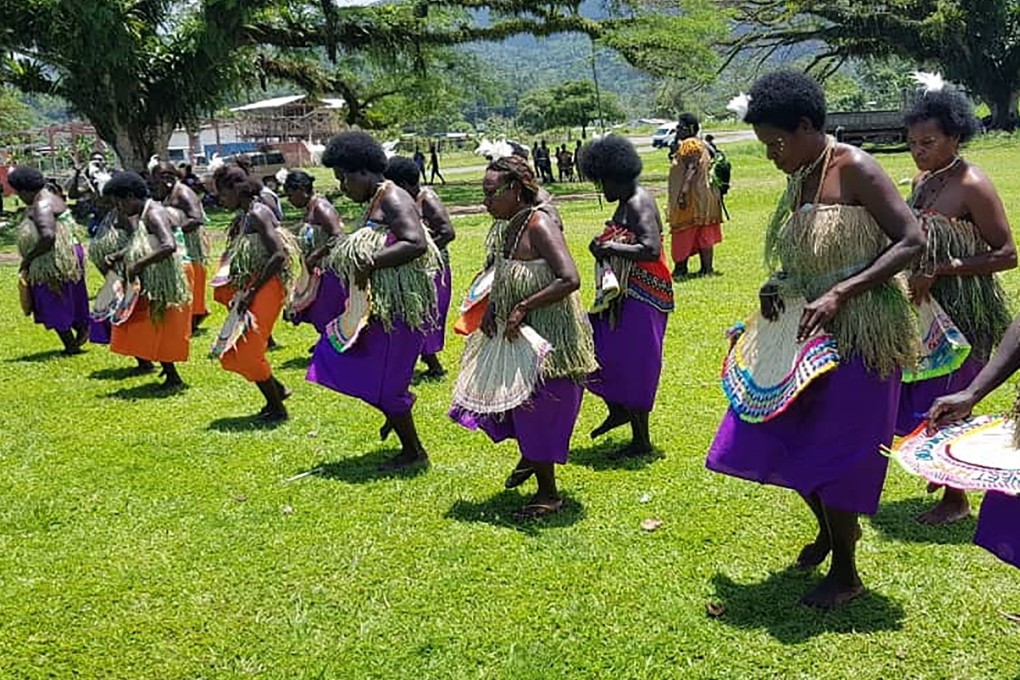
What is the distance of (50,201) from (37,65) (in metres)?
16.9

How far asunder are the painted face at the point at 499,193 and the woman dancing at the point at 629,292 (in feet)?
2.85

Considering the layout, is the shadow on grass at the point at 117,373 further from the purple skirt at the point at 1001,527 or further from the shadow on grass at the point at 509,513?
the purple skirt at the point at 1001,527

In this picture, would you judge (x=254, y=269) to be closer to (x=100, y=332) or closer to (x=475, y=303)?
(x=475, y=303)

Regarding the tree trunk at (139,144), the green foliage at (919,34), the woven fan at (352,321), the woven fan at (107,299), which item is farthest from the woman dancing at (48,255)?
the green foliage at (919,34)

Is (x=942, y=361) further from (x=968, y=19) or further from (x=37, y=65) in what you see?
(x=968, y=19)

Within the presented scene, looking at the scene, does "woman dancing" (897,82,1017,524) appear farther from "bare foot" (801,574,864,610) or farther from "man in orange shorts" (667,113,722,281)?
"man in orange shorts" (667,113,722,281)

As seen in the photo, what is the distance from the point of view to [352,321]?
18.5 feet

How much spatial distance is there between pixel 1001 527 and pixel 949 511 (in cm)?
203

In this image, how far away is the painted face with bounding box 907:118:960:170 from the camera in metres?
4.28

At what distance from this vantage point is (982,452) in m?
2.63

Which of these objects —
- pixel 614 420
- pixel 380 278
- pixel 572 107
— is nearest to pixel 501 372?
pixel 380 278

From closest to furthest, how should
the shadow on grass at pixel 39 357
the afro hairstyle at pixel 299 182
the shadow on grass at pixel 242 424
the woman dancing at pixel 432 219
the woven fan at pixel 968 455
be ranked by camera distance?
the woven fan at pixel 968 455, the shadow on grass at pixel 242 424, the woman dancing at pixel 432 219, the afro hairstyle at pixel 299 182, the shadow on grass at pixel 39 357

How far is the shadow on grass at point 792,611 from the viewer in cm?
370

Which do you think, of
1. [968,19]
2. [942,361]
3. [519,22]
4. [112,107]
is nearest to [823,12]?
[968,19]
